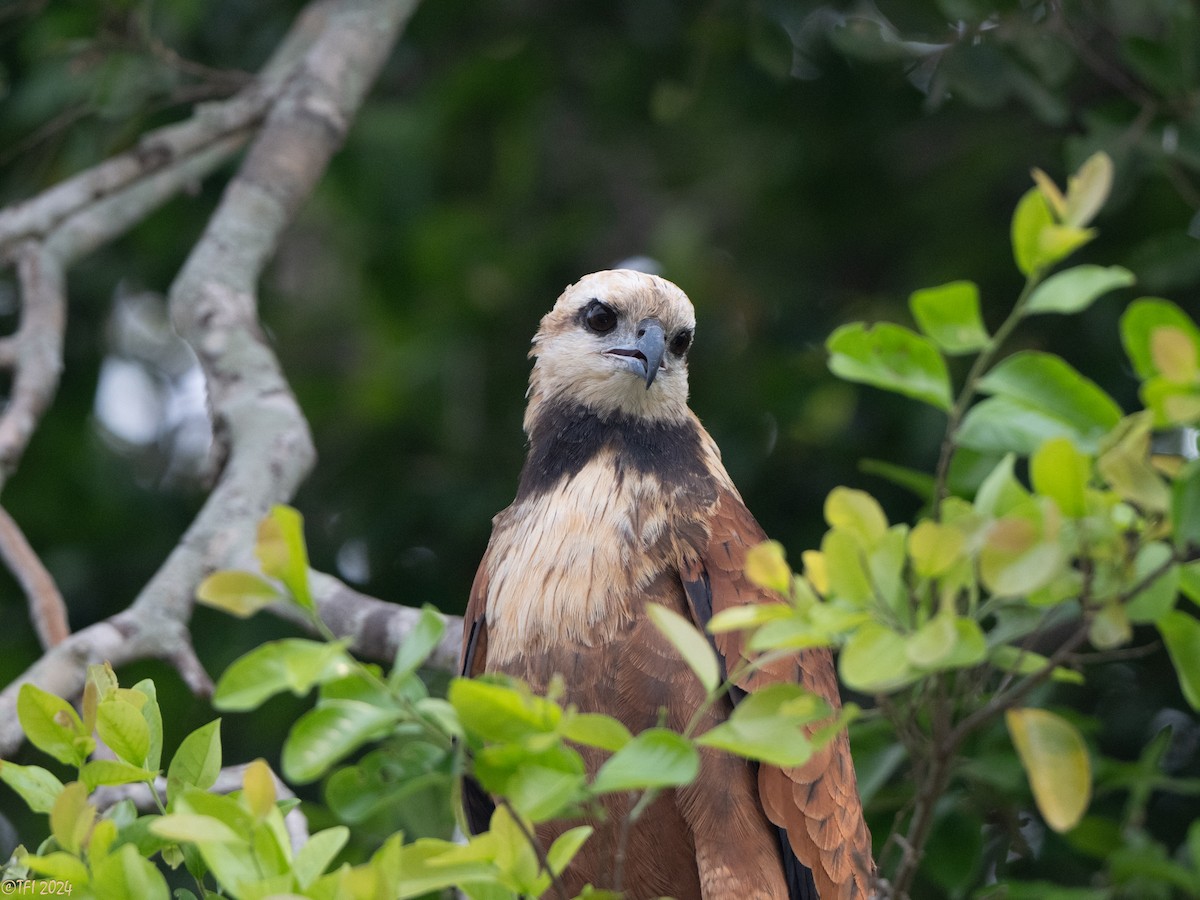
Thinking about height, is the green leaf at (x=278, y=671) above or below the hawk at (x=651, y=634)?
above

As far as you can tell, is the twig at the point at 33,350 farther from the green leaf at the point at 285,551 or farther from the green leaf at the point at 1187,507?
the green leaf at the point at 1187,507

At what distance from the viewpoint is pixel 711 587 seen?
3047 mm

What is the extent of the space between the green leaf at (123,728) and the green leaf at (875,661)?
1.06 meters

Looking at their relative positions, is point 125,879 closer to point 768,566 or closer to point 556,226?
point 768,566

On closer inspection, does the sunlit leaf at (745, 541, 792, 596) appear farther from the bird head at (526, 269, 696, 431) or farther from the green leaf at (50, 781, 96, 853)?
the bird head at (526, 269, 696, 431)

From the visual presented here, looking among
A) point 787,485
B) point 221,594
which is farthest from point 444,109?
point 221,594

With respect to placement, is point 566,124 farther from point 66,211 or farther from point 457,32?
point 66,211

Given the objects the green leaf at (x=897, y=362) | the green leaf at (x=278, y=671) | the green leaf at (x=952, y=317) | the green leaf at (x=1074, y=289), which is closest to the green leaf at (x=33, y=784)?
the green leaf at (x=278, y=671)

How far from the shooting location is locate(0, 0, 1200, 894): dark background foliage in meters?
4.58

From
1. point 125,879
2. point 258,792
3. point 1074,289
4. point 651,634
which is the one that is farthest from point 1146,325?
point 651,634

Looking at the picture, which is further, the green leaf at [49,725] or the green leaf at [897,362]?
the green leaf at [49,725]

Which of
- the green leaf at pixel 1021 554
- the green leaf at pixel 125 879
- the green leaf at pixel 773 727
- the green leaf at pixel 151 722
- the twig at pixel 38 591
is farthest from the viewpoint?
the twig at pixel 38 591

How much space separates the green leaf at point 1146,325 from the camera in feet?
5.11

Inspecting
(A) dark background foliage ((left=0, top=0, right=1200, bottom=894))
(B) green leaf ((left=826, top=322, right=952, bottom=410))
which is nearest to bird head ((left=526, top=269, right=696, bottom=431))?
(A) dark background foliage ((left=0, top=0, right=1200, bottom=894))
